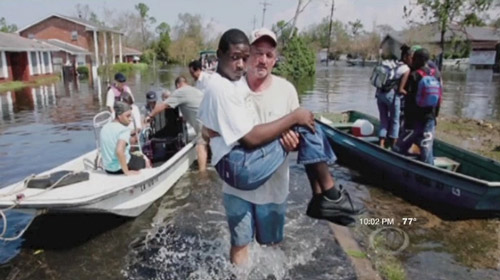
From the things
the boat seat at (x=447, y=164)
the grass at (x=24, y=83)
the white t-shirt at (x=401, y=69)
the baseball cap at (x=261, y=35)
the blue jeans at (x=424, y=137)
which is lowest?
the grass at (x=24, y=83)

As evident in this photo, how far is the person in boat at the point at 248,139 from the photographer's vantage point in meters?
2.61

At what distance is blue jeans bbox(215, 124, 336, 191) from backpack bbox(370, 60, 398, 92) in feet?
18.3

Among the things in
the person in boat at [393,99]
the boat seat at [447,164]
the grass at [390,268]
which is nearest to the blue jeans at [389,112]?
the person in boat at [393,99]

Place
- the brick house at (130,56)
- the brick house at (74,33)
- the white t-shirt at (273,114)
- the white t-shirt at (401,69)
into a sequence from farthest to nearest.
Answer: the brick house at (130,56) → the brick house at (74,33) → the white t-shirt at (401,69) → the white t-shirt at (273,114)

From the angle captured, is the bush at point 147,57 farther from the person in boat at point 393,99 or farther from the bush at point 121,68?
the person in boat at point 393,99

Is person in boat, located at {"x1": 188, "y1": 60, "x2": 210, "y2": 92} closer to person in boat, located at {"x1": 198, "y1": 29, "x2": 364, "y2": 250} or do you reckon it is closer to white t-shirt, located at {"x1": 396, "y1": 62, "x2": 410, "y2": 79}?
white t-shirt, located at {"x1": 396, "y1": 62, "x2": 410, "y2": 79}

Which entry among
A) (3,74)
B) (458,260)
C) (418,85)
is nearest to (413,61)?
(418,85)

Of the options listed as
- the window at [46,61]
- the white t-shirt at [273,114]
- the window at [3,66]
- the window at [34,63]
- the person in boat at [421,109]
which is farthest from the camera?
the window at [46,61]

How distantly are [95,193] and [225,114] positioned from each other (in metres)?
2.70

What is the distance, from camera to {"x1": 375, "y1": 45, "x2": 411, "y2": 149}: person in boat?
7428 mm

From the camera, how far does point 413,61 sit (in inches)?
270

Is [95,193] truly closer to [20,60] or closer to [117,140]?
[117,140]

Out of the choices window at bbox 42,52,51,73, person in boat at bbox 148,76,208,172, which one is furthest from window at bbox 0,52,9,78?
person in boat at bbox 148,76,208,172

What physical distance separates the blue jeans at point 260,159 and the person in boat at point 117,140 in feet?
9.55
